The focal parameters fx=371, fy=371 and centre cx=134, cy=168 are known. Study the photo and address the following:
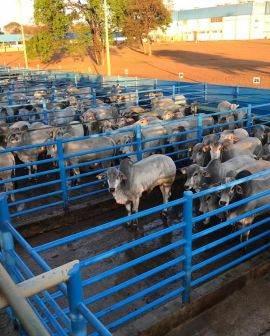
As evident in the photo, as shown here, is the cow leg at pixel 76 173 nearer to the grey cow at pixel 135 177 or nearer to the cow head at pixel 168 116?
the grey cow at pixel 135 177

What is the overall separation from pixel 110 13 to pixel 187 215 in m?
32.7

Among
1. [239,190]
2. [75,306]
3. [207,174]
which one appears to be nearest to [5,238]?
[75,306]

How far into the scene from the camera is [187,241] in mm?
4246

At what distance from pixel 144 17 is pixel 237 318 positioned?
43.6m

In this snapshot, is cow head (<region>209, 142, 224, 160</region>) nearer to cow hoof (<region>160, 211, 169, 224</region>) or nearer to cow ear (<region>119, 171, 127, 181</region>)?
cow hoof (<region>160, 211, 169, 224</region>)

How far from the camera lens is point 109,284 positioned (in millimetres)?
5367

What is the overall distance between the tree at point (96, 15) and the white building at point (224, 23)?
171 feet

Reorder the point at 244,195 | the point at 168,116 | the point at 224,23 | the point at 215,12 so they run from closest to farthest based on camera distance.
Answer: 1. the point at 244,195
2. the point at 168,116
3. the point at 224,23
4. the point at 215,12

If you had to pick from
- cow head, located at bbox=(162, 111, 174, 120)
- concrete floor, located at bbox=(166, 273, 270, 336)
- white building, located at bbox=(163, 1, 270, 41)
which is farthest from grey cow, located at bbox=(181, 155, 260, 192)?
white building, located at bbox=(163, 1, 270, 41)

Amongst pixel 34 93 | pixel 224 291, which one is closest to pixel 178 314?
pixel 224 291

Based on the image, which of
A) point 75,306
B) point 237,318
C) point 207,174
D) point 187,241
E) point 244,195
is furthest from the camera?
point 207,174

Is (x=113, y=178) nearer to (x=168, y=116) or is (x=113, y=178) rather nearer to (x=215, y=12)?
(x=168, y=116)

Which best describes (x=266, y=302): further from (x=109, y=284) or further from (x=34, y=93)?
(x=34, y=93)

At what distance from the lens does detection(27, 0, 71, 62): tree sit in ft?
106
